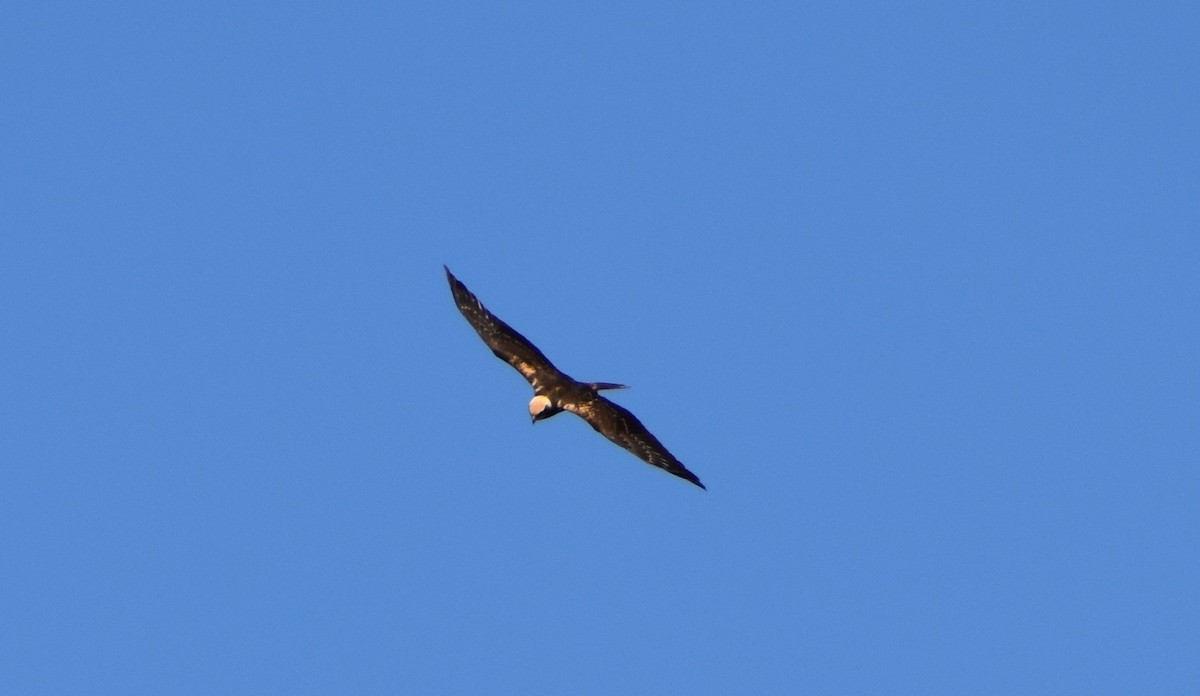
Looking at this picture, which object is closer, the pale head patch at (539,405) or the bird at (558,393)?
the bird at (558,393)

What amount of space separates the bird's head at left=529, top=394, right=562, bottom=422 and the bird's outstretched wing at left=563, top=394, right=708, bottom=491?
32 centimetres

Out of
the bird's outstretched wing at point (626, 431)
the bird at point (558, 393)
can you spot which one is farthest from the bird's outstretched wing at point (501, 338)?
the bird's outstretched wing at point (626, 431)

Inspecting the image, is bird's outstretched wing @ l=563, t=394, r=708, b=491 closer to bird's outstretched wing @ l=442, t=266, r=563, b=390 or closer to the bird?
the bird

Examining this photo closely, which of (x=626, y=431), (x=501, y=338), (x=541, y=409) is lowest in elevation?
(x=626, y=431)

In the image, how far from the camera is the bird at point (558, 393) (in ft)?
116

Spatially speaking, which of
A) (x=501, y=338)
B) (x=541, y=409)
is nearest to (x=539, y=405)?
(x=541, y=409)

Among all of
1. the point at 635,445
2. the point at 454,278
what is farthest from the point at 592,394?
the point at 454,278

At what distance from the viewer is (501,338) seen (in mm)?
37594

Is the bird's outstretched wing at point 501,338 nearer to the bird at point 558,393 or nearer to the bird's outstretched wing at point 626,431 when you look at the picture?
the bird at point 558,393

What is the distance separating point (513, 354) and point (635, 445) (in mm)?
3510

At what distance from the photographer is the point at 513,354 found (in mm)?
37562

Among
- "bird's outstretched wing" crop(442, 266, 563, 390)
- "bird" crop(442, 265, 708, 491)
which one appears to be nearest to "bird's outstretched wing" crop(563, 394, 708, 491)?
"bird" crop(442, 265, 708, 491)

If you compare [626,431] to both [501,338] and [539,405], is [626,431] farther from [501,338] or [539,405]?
[501,338]

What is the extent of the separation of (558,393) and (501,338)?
189 cm
